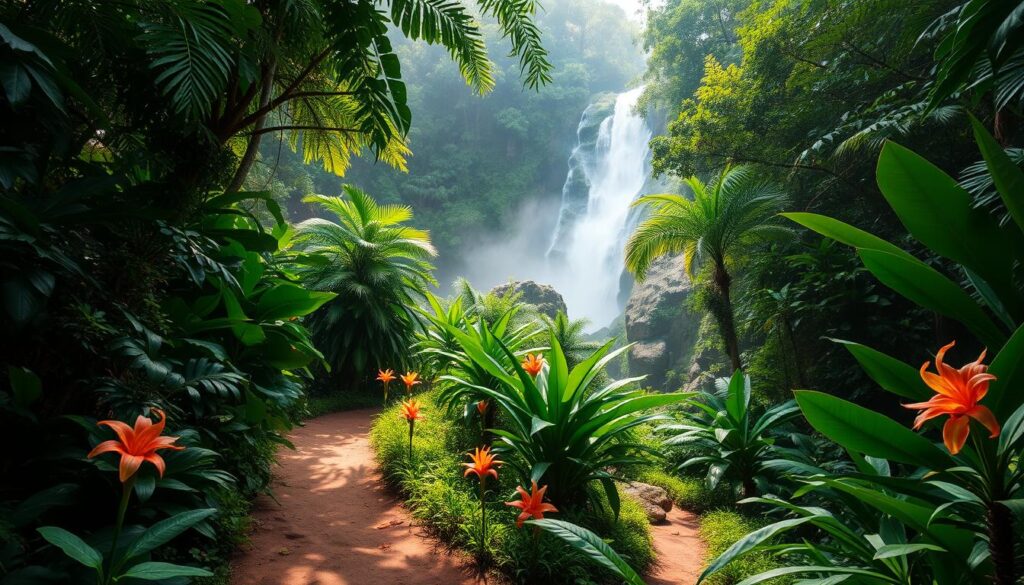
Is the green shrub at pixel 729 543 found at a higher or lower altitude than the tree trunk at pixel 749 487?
lower

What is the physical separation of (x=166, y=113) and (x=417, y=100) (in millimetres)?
30995

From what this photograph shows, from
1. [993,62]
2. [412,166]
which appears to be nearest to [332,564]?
[993,62]

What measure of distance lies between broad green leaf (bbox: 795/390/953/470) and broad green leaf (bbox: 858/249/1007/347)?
→ 0.34 meters

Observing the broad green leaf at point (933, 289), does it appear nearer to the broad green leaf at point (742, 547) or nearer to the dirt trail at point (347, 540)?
the broad green leaf at point (742, 547)

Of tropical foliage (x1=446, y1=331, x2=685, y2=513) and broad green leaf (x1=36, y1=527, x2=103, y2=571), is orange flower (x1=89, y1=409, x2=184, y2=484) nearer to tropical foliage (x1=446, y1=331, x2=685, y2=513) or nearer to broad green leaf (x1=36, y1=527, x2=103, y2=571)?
broad green leaf (x1=36, y1=527, x2=103, y2=571)

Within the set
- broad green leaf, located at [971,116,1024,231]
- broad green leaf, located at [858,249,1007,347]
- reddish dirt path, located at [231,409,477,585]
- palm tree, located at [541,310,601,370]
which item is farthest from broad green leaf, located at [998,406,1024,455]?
palm tree, located at [541,310,601,370]

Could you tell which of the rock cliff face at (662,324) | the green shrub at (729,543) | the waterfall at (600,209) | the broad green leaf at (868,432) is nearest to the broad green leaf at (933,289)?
the broad green leaf at (868,432)

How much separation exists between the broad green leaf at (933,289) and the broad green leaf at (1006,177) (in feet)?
0.66

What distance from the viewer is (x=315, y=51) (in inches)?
101

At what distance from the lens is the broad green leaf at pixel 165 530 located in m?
1.15

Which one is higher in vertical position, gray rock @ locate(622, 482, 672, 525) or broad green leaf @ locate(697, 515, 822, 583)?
broad green leaf @ locate(697, 515, 822, 583)

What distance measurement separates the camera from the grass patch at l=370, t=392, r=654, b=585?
2131 millimetres

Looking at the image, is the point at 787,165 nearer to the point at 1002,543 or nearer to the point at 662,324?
the point at 1002,543

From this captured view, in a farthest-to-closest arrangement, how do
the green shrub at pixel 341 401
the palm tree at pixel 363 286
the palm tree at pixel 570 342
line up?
the palm tree at pixel 570 342
the palm tree at pixel 363 286
the green shrub at pixel 341 401
